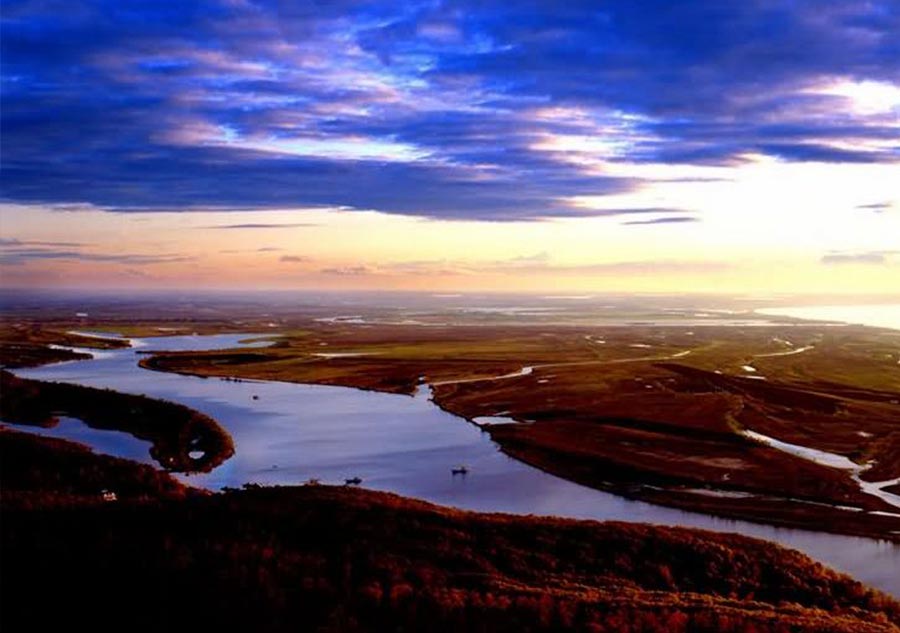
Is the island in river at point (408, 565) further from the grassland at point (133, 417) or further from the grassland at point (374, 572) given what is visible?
the grassland at point (133, 417)

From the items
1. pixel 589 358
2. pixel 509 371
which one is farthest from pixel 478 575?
pixel 589 358

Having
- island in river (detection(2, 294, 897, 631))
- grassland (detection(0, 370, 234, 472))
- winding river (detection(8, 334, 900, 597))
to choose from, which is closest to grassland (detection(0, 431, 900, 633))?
island in river (detection(2, 294, 897, 631))

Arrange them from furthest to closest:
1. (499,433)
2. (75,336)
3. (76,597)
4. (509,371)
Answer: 1. (75,336)
2. (509,371)
3. (499,433)
4. (76,597)

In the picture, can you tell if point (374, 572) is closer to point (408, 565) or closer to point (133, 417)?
point (408, 565)

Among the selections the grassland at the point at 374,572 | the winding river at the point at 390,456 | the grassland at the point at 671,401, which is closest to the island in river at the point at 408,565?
the grassland at the point at 374,572

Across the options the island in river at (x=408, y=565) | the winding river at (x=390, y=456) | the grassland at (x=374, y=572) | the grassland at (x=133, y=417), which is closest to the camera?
the grassland at (x=374, y=572)

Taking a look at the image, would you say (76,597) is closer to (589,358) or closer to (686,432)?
(686,432)
